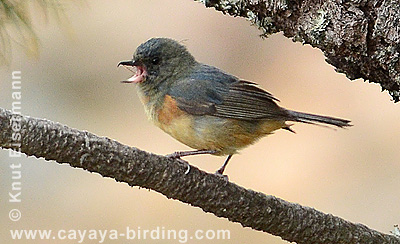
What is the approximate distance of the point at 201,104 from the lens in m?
2.72

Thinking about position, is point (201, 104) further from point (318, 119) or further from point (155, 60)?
point (318, 119)

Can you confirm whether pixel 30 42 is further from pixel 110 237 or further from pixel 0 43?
pixel 110 237

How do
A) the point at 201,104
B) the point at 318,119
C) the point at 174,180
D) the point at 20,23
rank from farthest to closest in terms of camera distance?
the point at 201,104 → the point at 318,119 → the point at 20,23 → the point at 174,180

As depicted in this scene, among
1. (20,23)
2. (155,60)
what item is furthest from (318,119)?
(20,23)

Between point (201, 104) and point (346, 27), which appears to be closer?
point (346, 27)

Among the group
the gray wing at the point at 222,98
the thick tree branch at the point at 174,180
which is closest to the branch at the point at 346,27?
the thick tree branch at the point at 174,180

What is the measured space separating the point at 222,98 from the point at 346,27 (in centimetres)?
103

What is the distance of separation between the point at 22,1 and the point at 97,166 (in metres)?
0.64

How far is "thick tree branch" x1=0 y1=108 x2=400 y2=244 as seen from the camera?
1556mm

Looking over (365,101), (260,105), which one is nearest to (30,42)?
(260,105)

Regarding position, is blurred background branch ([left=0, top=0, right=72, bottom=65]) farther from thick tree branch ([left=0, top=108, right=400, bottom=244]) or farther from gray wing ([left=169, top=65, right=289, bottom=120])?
gray wing ([left=169, top=65, right=289, bottom=120])

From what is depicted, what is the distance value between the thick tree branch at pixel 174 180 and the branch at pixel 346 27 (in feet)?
1.45

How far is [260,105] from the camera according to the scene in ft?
9.09

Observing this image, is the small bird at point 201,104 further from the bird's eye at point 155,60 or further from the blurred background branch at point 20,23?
the blurred background branch at point 20,23
